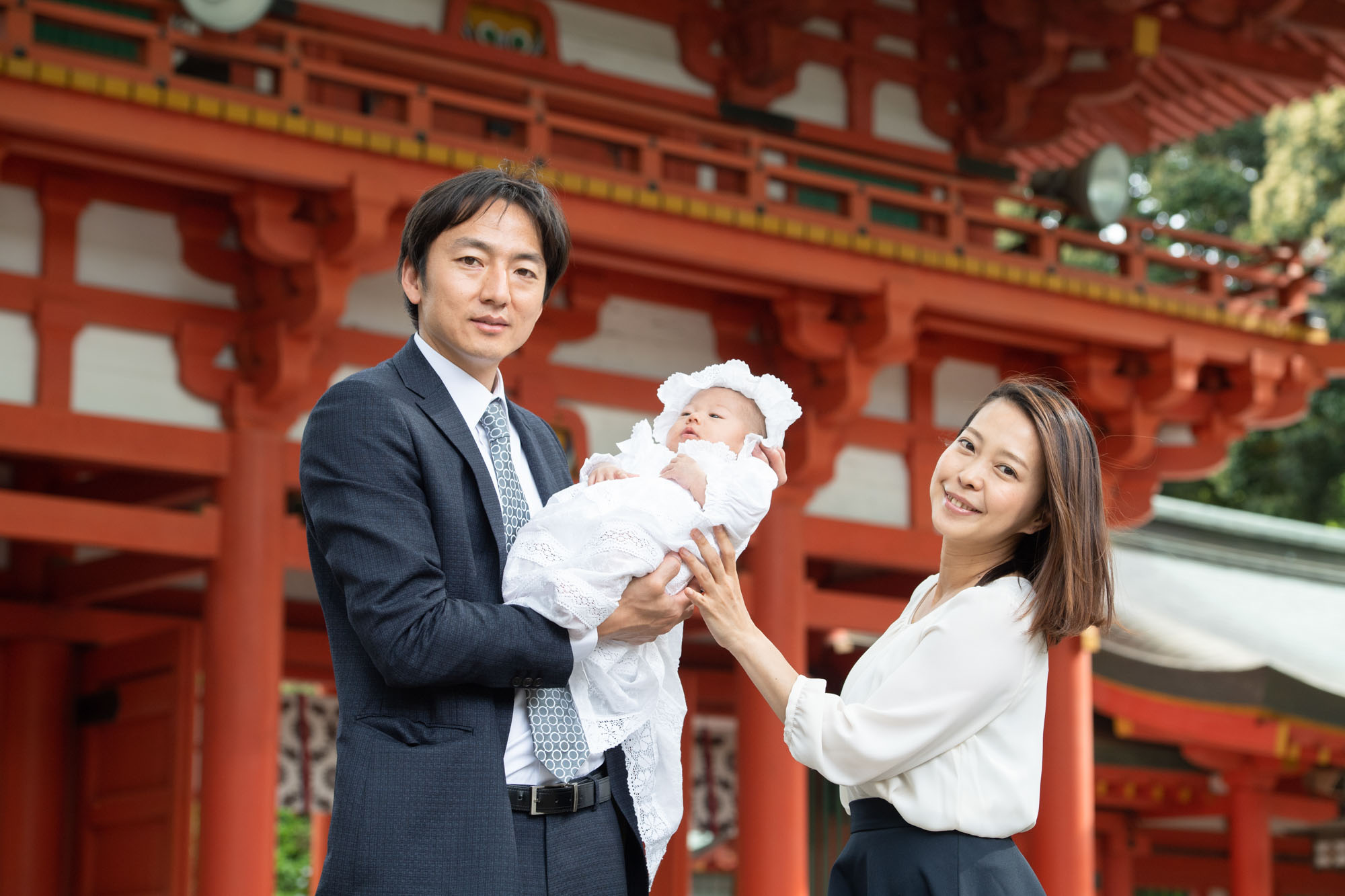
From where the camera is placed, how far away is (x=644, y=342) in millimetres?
7555

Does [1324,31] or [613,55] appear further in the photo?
[1324,31]

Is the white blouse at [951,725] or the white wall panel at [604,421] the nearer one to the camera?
the white blouse at [951,725]

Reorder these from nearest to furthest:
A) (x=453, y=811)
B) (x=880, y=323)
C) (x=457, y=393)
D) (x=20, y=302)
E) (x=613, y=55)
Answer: (x=453, y=811) → (x=457, y=393) → (x=20, y=302) → (x=880, y=323) → (x=613, y=55)

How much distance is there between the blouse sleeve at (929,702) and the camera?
247cm

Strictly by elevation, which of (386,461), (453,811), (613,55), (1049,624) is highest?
(613,55)

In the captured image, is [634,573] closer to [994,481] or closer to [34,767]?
[994,481]

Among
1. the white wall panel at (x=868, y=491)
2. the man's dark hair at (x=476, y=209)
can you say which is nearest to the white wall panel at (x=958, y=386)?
the white wall panel at (x=868, y=491)

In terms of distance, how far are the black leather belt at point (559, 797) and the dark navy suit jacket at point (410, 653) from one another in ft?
0.20

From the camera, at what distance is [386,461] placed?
220 centimetres

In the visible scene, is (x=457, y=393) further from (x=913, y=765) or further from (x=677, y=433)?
(x=913, y=765)

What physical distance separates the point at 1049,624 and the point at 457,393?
1037mm

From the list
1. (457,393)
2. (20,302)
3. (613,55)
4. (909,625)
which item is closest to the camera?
(457,393)

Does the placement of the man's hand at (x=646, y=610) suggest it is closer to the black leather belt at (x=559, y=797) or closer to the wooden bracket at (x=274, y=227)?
the black leather belt at (x=559, y=797)

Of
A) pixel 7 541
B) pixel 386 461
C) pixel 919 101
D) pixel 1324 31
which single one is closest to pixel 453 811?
pixel 386 461
